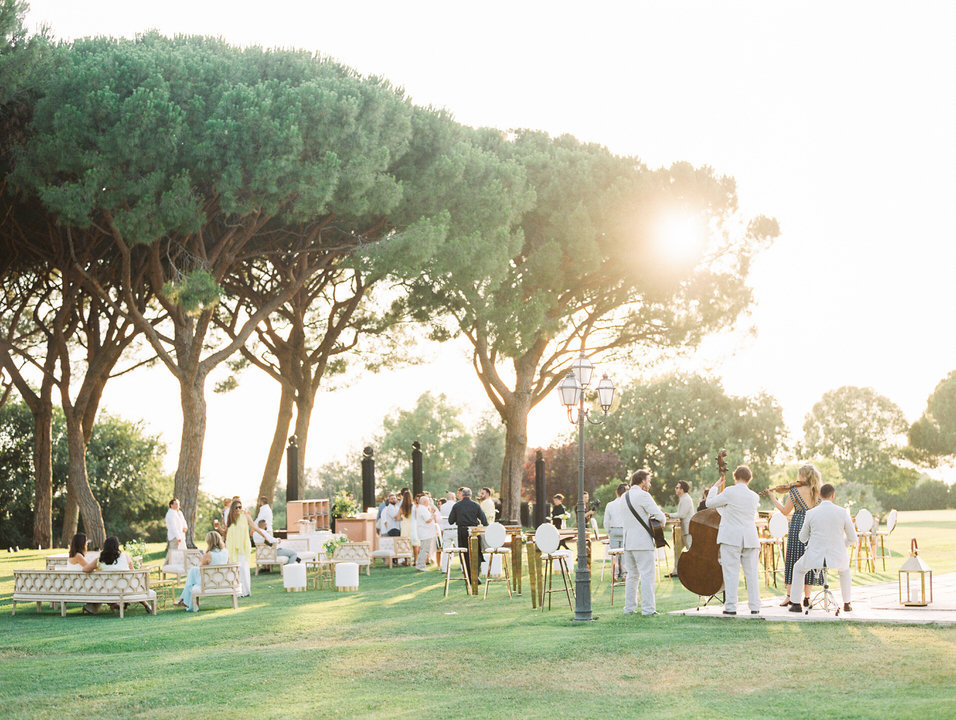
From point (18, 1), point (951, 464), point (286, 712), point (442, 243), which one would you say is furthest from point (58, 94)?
point (951, 464)

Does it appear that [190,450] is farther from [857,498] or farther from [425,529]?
[857,498]

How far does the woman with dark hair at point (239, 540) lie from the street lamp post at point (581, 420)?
492 cm

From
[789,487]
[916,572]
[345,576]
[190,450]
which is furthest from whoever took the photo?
[190,450]

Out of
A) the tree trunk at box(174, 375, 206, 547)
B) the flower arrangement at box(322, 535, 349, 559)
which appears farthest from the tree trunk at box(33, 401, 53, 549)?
the flower arrangement at box(322, 535, 349, 559)

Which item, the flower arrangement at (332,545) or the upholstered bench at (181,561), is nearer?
the upholstered bench at (181,561)

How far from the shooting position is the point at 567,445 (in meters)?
44.2

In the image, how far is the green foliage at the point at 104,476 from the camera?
35.2 meters

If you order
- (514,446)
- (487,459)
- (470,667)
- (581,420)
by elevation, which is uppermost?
(487,459)

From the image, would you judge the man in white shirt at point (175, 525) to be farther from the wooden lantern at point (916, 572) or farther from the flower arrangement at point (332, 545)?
the wooden lantern at point (916, 572)

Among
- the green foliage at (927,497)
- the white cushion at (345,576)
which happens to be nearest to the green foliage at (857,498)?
the white cushion at (345,576)

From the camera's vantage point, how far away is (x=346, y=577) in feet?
54.2

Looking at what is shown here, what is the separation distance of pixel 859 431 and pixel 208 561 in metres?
53.2

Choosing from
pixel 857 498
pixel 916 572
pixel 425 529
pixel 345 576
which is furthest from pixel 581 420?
pixel 857 498

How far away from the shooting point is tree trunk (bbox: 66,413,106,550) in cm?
2377
